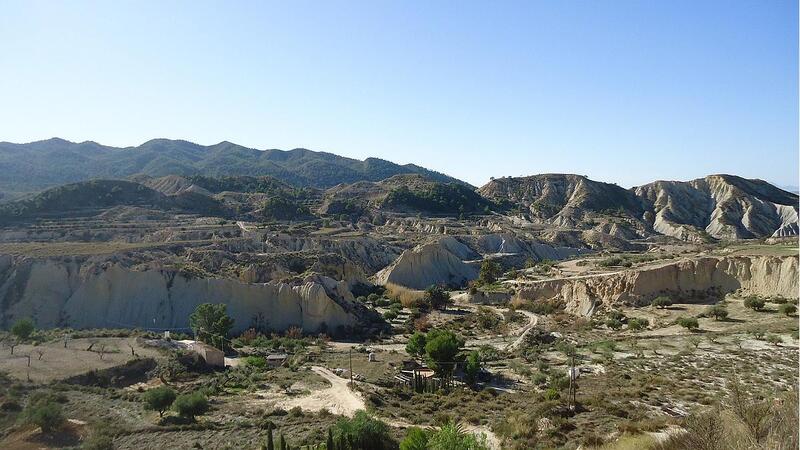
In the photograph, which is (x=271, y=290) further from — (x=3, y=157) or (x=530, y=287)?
(x=3, y=157)

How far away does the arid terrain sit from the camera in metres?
18.8

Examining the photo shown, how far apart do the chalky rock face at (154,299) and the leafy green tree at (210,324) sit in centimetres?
451

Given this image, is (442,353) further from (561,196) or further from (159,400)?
(561,196)

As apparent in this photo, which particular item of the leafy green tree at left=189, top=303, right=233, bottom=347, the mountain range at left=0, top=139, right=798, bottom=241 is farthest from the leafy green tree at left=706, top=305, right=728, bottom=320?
the mountain range at left=0, top=139, right=798, bottom=241

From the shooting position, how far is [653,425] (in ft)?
52.6

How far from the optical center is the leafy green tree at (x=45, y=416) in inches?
746

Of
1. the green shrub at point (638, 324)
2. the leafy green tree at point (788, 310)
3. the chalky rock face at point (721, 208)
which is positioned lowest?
the green shrub at point (638, 324)

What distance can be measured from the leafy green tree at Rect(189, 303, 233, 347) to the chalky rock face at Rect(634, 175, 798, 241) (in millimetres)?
78534

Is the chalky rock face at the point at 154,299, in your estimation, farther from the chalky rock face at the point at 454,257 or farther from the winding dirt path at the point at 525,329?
the chalky rock face at the point at 454,257

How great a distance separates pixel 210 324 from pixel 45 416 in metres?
15.8

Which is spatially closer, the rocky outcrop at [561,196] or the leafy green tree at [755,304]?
the leafy green tree at [755,304]

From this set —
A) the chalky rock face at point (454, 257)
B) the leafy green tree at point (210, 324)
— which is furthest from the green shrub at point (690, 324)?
the leafy green tree at point (210, 324)

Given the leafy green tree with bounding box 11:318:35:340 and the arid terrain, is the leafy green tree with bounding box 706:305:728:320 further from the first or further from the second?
the leafy green tree with bounding box 11:318:35:340

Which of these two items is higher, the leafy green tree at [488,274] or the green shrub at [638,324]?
the leafy green tree at [488,274]
